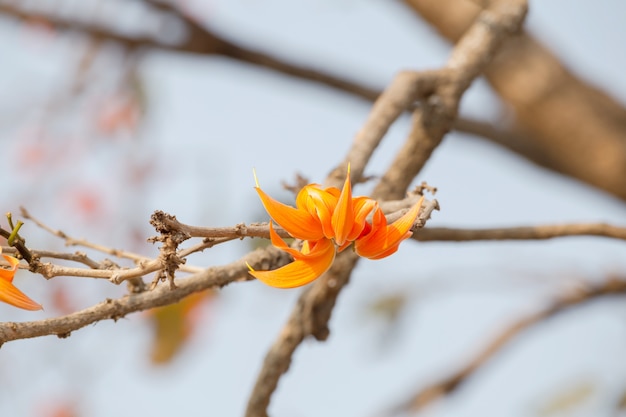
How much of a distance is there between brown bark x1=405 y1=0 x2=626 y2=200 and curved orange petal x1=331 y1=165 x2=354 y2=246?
4.60ft

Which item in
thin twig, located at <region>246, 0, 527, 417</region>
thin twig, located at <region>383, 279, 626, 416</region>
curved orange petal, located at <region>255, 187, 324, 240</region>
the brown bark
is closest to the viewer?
curved orange petal, located at <region>255, 187, 324, 240</region>

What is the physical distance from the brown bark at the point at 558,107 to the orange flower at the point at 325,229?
A: 4.53ft

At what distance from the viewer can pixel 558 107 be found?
6.25 feet

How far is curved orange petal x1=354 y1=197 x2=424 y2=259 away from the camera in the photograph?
57 cm


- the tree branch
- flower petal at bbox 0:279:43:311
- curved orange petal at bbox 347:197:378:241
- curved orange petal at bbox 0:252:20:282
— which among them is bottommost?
flower petal at bbox 0:279:43:311

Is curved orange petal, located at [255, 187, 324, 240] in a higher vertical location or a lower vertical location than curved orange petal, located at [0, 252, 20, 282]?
higher

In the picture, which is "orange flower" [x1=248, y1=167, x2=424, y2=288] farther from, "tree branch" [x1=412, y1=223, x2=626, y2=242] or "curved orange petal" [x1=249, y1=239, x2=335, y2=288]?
"tree branch" [x1=412, y1=223, x2=626, y2=242]

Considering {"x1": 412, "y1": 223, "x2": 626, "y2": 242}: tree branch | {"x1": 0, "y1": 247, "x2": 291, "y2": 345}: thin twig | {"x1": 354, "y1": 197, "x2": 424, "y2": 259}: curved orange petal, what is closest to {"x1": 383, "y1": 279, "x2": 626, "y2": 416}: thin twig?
{"x1": 412, "y1": 223, "x2": 626, "y2": 242}: tree branch

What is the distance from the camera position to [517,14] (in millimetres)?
1133

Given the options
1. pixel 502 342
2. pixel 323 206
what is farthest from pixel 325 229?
pixel 502 342

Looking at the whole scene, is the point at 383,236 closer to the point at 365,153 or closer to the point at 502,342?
the point at 365,153

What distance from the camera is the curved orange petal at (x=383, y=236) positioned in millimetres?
569

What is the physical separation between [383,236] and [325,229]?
41 millimetres

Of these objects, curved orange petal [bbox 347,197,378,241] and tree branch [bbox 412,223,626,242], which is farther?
tree branch [bbox 412,223,626,242]
